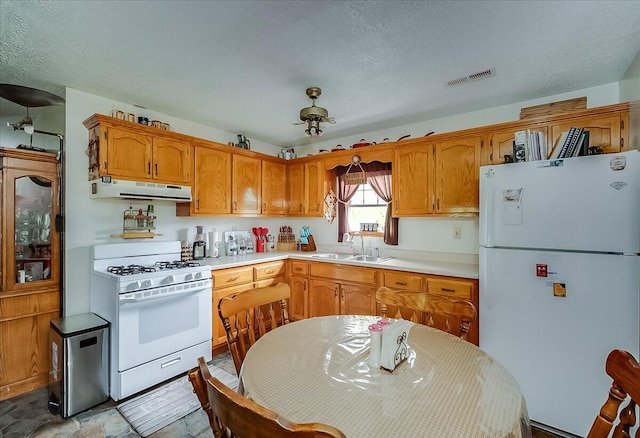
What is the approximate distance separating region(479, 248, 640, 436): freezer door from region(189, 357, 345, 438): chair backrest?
199 cm

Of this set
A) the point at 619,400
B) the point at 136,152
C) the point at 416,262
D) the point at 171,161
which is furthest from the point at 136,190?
the point at 619,400

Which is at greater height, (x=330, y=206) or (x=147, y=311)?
(x=330, y=206)

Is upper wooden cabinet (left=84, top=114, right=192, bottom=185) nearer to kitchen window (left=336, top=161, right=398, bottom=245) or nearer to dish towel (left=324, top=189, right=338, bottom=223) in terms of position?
dish towel (left=324, top=189, right=338, bottom=223)

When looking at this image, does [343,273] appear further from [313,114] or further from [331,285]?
[313,114]

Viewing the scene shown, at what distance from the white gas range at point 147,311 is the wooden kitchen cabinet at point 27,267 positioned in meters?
0.36

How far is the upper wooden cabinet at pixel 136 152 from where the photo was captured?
2500 millimetres

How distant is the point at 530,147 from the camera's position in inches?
81.7

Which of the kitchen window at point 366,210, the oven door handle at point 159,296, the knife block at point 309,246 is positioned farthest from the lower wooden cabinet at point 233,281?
the kitchen window at point 366,210

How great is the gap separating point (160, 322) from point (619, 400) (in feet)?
8.86

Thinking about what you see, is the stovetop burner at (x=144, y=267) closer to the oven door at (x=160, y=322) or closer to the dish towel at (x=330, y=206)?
the oven door at (x=160, y=322)

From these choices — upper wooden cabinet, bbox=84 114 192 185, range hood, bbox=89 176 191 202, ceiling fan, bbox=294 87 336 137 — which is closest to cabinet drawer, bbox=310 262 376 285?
ceiling fan, bbox=294 87 336 137

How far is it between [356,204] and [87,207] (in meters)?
2.82

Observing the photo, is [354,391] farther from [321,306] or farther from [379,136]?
[379,136]

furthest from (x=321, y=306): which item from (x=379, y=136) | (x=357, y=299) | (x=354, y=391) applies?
(x=354, y=391)
